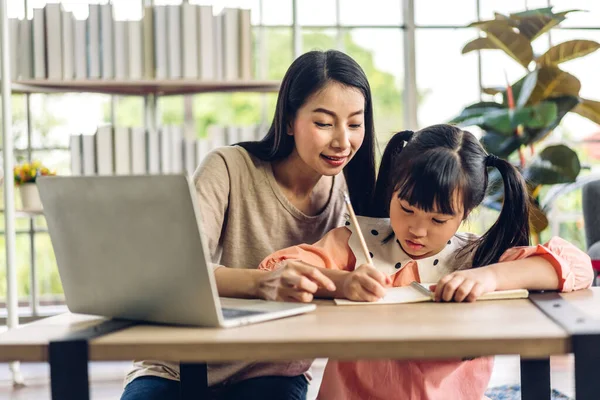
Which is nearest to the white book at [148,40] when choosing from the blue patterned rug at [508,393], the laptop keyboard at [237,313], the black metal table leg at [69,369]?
the blue patterned rug at [508,393]

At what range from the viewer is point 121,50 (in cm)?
347

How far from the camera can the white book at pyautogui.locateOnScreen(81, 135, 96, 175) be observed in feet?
11.5

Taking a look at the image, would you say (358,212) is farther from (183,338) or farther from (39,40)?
(39,40)

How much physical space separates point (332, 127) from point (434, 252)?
0.32m

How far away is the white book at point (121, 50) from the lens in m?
3.47

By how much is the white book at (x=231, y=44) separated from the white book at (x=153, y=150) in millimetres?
429

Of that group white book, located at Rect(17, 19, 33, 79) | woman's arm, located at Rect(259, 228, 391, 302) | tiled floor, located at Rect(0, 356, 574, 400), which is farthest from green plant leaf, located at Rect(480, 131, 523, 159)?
woman's arm, located at Rect(259, 228, 391, 302)

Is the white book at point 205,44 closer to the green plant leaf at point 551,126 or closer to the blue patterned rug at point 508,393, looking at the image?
the green plant leaf at point 551,126

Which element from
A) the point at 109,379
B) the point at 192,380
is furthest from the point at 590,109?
the point at 192,380

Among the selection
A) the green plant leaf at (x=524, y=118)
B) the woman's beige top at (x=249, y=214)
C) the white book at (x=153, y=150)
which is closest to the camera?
the woman's beige top at (x=249, y=214)

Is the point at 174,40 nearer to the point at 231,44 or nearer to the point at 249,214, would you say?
the point at 231,44

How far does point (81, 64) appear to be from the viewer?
3.48m

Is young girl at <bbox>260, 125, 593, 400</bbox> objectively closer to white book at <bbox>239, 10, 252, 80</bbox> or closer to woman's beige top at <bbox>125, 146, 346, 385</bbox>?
woman's beige top at <bbox>125, 146, 346, 385</bbox>

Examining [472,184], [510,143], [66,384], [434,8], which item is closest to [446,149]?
[472,184]
